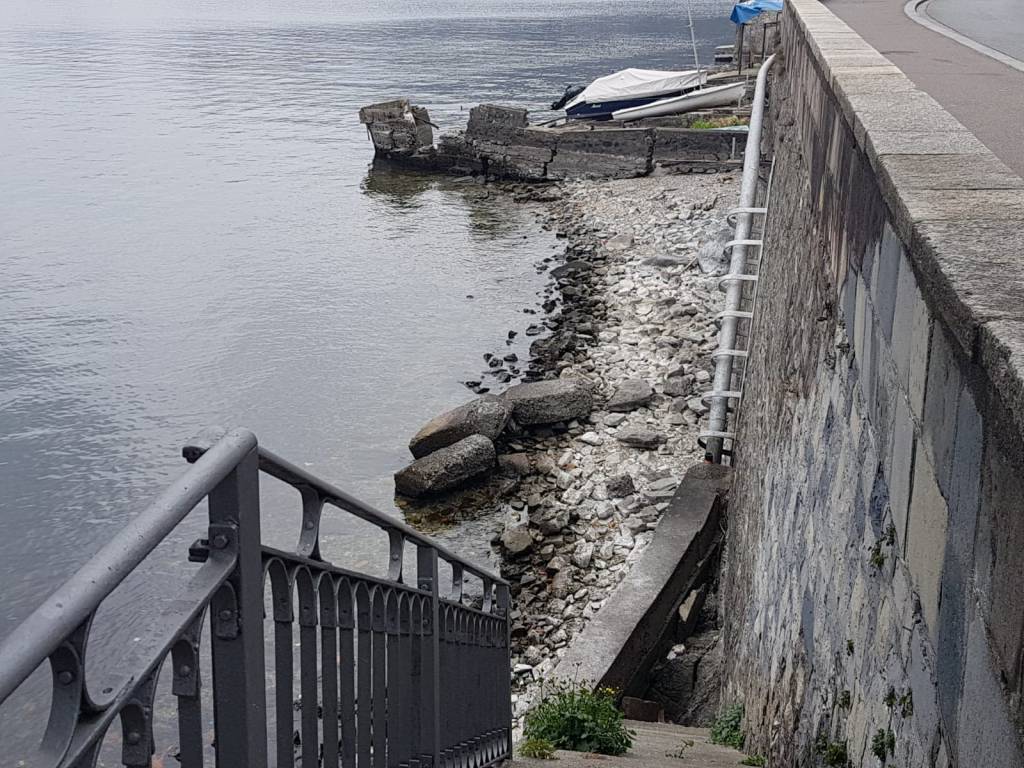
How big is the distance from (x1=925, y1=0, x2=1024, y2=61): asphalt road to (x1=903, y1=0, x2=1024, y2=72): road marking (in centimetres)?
9

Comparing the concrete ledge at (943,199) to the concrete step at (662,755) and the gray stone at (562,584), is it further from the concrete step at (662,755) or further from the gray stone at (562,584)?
the gray stone at (562,584)

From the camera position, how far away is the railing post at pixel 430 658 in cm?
361

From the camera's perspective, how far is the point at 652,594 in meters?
9.17

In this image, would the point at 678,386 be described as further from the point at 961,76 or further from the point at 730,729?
the point at 730,729

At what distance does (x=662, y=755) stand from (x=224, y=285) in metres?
20.0

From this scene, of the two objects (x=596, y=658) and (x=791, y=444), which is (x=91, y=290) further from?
(x=791, y=444)

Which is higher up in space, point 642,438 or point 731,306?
point 731,306

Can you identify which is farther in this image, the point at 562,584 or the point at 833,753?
the point at 562,584

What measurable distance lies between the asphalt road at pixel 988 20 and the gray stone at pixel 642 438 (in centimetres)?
580

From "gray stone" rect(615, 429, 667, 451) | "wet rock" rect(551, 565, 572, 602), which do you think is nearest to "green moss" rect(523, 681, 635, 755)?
"wet rock" rect(551, 565, 572, 602)

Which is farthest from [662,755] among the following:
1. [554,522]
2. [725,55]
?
[725,55]

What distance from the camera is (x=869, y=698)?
308 cm

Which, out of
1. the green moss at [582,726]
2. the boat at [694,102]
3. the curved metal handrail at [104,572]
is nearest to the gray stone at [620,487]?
the green moss at [582,726]

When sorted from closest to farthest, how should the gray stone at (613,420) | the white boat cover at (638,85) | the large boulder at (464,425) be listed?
the large boulder at (464,425) → the gray stone at (613,420) → the white boat cover at (638,85)
